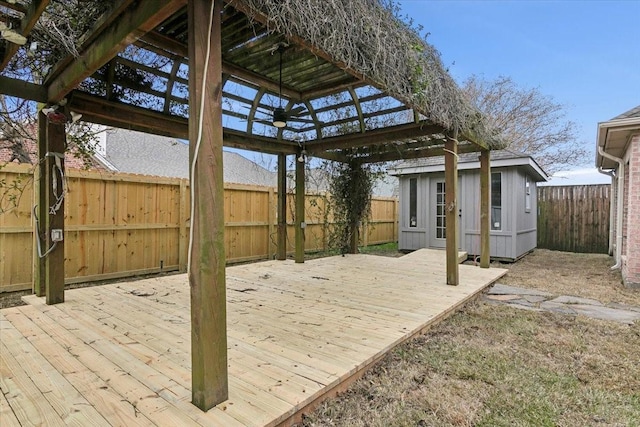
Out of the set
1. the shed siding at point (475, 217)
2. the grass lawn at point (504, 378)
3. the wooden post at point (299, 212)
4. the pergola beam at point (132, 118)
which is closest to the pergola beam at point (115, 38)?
the pergola beam at point (132, 118)

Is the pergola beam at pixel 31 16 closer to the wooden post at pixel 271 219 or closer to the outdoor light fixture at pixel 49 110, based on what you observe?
the outdoor light fixture at pixel 49 110

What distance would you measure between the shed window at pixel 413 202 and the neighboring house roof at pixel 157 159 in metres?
3.95

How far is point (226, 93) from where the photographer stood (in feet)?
14.9

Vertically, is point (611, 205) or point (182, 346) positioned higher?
Result: point (611, 205)

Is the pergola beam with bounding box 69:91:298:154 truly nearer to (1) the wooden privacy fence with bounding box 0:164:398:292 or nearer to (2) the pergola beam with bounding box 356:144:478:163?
(1) the wooden privacy fence with bounding box 0:164:398:292

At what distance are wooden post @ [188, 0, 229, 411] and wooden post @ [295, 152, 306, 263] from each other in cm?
445

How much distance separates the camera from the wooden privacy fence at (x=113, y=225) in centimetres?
418

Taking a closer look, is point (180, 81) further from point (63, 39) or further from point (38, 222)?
point (38, 222)

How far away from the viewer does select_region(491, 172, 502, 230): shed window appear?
24.5ft

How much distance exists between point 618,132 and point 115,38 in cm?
650

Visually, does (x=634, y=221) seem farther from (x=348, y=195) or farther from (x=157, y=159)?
(x=157, y=159)

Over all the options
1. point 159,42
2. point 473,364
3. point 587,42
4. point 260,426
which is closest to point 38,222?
point 159,42

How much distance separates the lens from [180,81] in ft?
13.1

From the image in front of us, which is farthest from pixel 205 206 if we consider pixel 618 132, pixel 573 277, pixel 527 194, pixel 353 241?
pixel 527 194
